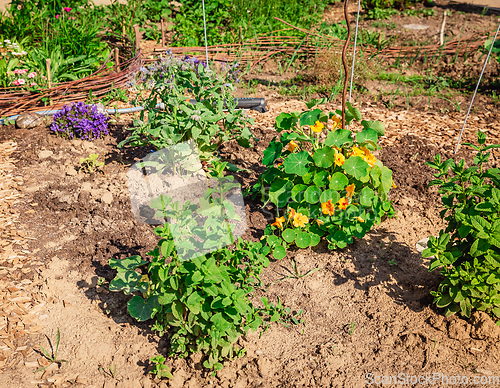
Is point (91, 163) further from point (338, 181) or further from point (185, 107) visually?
point (338, 181)

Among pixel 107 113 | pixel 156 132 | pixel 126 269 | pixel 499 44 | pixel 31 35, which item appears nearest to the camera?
pixel 126 269

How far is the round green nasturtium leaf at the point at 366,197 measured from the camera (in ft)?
9.05

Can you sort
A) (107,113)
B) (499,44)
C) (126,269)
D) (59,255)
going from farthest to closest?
(499,44)
(107,113)
(59,255)
(126,269)

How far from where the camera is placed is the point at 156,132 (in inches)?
119

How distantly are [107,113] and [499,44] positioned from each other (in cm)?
441

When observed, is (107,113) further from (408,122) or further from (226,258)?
(408,122)

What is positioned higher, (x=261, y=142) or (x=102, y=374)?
(x=261, y=142)

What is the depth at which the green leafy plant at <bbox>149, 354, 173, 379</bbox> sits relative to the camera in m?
2.01

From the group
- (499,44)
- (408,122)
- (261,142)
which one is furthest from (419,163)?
(499,44)

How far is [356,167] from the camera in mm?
2637

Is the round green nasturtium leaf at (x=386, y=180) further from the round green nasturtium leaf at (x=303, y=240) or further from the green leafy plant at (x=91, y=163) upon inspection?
the green leafy plant at (x=91, y=163)

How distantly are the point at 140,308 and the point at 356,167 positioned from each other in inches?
61.1

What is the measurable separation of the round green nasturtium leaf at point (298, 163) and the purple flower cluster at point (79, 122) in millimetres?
1941

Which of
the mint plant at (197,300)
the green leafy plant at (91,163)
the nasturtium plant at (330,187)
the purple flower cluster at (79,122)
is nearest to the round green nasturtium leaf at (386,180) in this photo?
the nasturtium plant at (330,187)
